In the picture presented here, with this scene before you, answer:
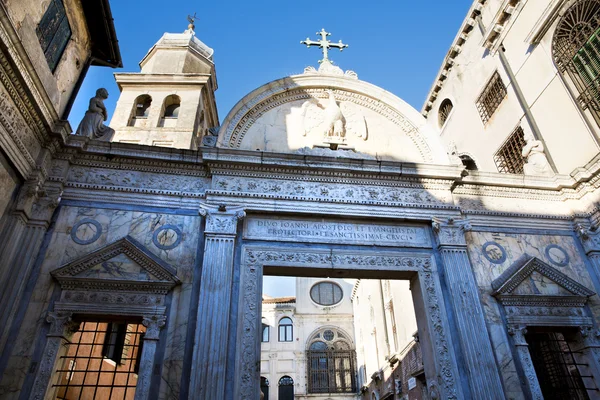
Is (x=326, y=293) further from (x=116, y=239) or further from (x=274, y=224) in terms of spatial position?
(x=116, y=239)

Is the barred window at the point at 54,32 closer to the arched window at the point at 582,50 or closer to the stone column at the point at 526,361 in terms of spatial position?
the stone column at the point at 526,361

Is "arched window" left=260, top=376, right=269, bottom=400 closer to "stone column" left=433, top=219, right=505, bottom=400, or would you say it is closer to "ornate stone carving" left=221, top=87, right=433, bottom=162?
"stone column" left=433, top=219, right=505, bottom=400

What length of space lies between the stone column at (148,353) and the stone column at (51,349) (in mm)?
1325

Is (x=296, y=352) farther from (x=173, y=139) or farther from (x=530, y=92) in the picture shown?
(x=530, y=92)

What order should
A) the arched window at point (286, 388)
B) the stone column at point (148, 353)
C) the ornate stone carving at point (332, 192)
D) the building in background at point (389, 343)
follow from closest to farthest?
the stone column at point (148, 353) → the ornate stone carving at point (332, 192) → the building in background at point (389, 343) → the arched window at point (286, 388)

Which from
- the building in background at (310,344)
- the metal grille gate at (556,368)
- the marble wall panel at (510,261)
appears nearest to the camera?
the marble wall panel at (510,261)

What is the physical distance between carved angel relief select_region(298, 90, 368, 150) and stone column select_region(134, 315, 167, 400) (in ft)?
18.9

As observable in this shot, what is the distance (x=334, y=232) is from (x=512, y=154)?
917cm

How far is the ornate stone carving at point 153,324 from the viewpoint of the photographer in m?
7.26

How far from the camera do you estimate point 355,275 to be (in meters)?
9.04

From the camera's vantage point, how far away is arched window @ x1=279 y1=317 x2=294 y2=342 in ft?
112

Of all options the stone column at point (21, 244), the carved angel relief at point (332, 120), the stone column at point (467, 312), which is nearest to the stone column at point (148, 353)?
the stone column at point (21, 244)

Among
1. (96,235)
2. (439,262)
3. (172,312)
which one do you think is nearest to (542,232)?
(439,262)

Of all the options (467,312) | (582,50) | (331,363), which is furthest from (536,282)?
(331,363)
